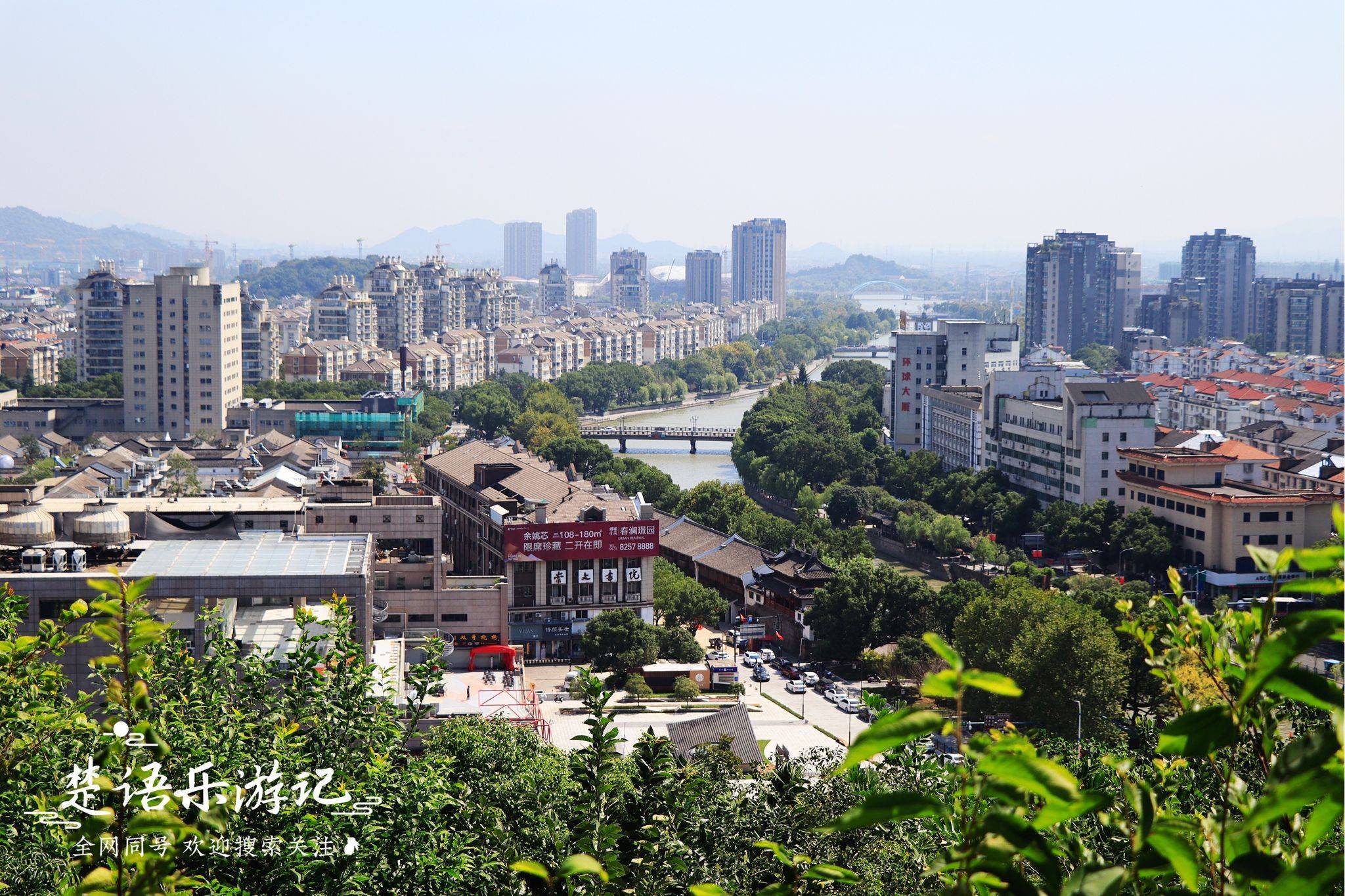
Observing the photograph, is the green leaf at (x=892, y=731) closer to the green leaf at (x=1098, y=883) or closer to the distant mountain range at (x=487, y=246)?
the green leaf at (x=1098, y=883)

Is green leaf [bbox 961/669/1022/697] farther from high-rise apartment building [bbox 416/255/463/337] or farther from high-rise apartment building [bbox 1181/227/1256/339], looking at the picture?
high-rise apartment building [bbox 1181/227/1256/339]

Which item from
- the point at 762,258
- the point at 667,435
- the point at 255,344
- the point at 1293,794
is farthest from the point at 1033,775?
the point at 762,258

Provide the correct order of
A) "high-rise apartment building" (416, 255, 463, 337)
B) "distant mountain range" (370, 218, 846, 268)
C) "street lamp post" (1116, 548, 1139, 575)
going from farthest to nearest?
"distant mountain range" (370, 218, 846, 268), "high-rise apartment building" (416, 255, 463, 337), "street lamp post" (1116, 548, 1139, 575)

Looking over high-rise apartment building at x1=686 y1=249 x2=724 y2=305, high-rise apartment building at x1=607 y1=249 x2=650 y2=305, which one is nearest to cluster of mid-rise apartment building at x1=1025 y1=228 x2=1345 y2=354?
high-rise apartment building at x1=607 y1=249 x2=650 y2=305

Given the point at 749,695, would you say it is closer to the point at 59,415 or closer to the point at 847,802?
the point at 847,802

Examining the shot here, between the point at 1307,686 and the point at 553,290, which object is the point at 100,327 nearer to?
the point at 1307,686

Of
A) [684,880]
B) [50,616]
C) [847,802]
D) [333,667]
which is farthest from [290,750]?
[50,616]

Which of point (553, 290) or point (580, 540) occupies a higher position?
point (553, 290)
